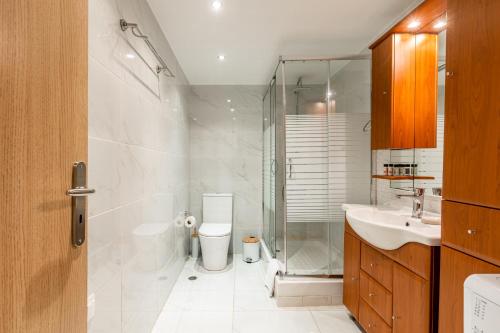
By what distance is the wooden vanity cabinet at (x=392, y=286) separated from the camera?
1.19m

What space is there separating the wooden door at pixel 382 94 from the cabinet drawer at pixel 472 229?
926 millimetres

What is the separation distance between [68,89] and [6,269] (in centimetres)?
45

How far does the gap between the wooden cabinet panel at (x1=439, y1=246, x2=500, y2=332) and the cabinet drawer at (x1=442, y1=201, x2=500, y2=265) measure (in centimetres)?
4

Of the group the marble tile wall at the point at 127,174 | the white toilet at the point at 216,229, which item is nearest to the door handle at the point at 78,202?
the marble tile wall at the point at 127,174

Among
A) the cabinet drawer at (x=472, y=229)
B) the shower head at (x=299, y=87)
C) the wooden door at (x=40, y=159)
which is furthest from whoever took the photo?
the shower head at (x=299, y=87)

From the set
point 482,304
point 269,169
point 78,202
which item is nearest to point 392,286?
point 482,304

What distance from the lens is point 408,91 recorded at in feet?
6.16

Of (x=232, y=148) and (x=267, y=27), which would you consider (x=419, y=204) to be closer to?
(x=267, y=27)

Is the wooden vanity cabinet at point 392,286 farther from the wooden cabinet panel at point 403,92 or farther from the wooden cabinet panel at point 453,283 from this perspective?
the wooden cabinet panel at point 403,92

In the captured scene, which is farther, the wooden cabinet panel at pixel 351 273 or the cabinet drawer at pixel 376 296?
the wooden cabinet panel at pixel 351 273

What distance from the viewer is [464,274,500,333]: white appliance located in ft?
2.22

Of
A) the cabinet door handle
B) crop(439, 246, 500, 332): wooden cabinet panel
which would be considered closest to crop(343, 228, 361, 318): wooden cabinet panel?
crop(439, 246, 500, 332): wooden cabinet panel

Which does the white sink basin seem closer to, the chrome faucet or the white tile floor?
the chrome faucet

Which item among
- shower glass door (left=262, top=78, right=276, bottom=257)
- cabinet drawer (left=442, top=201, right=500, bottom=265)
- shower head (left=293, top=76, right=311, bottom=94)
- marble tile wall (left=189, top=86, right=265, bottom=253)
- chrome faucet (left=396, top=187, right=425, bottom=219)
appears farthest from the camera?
marble tile wall (left=189, top=86, right=265, bottom=253)
